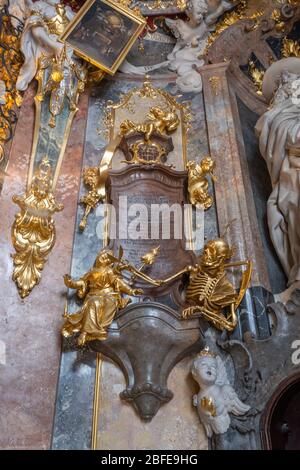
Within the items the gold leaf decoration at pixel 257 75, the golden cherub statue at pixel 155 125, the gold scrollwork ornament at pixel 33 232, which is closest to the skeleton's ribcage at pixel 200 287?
Result: the gold scrollwork ornament at pixel 33 232

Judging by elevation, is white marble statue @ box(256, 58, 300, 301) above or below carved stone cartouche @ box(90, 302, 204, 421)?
above

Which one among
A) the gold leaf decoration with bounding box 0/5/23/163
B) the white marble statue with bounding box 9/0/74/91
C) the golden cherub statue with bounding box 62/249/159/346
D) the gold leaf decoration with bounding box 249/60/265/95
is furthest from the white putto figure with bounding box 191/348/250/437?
the gold leaf decoration with bounding box 249/60/265/95

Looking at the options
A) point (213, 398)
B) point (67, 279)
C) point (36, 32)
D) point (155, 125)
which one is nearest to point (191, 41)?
point (155, 125)

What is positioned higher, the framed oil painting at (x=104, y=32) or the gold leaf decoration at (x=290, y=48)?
the gold leaf decoration at (x=290, y=48)

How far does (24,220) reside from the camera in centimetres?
554

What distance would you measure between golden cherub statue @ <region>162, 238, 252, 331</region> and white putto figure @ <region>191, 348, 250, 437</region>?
0.52 metres

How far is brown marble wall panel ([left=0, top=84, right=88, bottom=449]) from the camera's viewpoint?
15.2 ft

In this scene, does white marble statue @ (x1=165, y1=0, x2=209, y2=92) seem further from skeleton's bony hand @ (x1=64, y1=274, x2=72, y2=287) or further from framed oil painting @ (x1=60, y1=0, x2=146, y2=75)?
skeleton's bony hand @ (x1=64, y1=274, x2=72, y2=287)

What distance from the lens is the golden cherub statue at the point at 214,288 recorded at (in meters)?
5.10

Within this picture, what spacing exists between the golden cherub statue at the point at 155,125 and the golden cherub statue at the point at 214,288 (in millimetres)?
2037

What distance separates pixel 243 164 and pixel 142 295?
2.27 metres

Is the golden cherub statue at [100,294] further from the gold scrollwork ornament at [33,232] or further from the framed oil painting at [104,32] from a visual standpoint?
the framed oil painting at [104,32]

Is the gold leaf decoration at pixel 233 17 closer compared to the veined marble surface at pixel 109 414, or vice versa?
the veined marble surface at pixel 109 414
